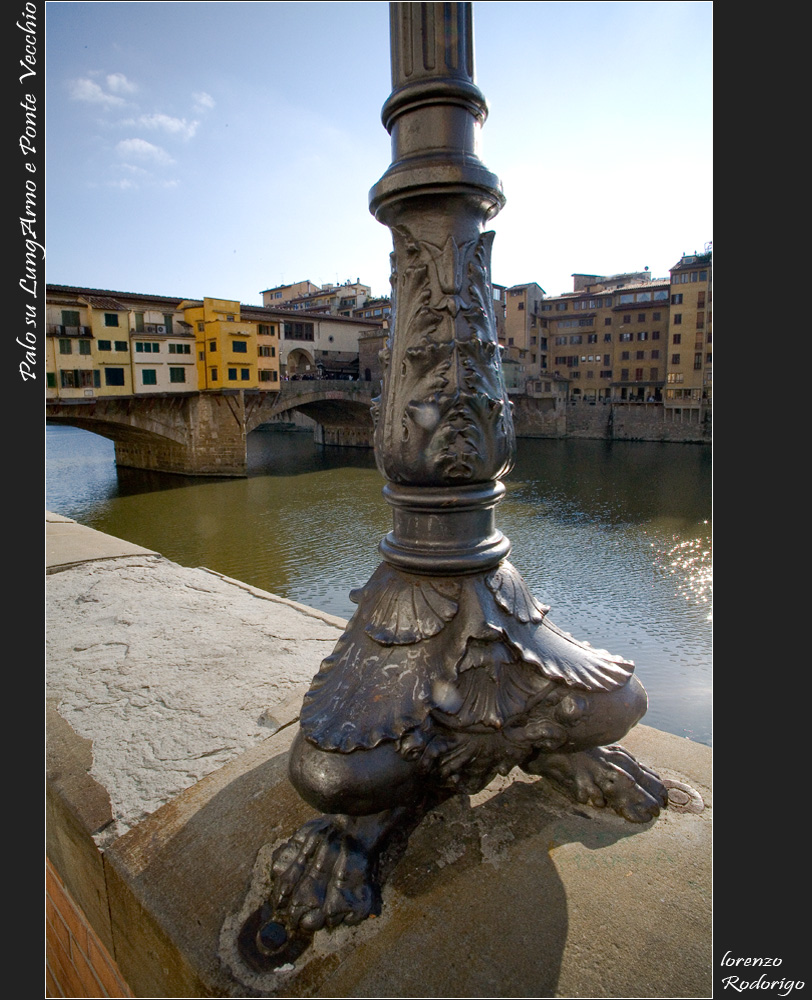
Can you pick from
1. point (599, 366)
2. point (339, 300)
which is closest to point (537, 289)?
point (599, 366)

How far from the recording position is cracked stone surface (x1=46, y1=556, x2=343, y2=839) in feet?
7.13

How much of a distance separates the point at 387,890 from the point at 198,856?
0.53 metres

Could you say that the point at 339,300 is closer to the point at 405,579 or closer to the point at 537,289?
the point at 537,289

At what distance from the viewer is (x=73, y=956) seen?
2121 millimetres

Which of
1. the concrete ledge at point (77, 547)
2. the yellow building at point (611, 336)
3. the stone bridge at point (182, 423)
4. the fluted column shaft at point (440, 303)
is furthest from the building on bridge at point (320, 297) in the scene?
the fluted column shaft at point (440, 303)

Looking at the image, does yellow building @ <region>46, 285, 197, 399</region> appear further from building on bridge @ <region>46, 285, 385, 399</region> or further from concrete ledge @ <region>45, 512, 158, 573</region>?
concrete ledge @ <region>45, 512, 158, 573</region>

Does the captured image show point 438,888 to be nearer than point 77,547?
Yes

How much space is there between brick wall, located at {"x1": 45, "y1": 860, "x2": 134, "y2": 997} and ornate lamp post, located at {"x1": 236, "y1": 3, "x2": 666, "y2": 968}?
84cm

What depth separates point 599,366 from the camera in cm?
4194

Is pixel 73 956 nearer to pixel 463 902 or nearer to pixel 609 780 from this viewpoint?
pixel 463 902

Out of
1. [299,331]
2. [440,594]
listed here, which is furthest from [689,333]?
[440,594]

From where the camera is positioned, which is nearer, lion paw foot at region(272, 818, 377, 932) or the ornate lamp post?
lion paw foot at region(272, 818, 377, 932)

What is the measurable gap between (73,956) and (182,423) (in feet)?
74.4

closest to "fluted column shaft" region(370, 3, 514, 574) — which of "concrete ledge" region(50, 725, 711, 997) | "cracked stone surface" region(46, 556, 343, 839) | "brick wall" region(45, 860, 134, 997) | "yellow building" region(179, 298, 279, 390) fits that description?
"concrete ledge" region(50, 725, 711, 997)
